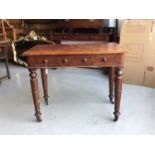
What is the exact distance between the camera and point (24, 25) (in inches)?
155

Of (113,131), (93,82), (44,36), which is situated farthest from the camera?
(44,36)

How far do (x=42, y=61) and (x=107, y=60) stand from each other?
57 centimetres

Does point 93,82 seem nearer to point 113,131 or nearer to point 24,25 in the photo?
point 113,131

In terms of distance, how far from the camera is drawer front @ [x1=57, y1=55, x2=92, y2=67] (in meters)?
1.66

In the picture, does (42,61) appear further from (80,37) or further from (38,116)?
(80,37)

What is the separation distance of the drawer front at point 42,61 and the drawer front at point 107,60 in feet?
1.15

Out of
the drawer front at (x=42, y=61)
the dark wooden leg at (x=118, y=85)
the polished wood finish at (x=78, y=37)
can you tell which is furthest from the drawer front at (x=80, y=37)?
the drawer front at (x=42, y=61)

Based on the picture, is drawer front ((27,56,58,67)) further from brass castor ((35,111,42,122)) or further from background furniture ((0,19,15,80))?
background furniture ((0,19,15,80))

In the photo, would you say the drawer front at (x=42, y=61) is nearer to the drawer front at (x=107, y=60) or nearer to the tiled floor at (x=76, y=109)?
the drawer front at (x=107, y=60)

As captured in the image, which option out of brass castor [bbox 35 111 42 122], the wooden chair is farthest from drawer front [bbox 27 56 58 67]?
the wooden chair

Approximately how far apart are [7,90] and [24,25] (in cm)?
178

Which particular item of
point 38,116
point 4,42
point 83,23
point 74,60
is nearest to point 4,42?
point 4,42

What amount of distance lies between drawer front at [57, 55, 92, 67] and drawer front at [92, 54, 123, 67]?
0.17 feet
